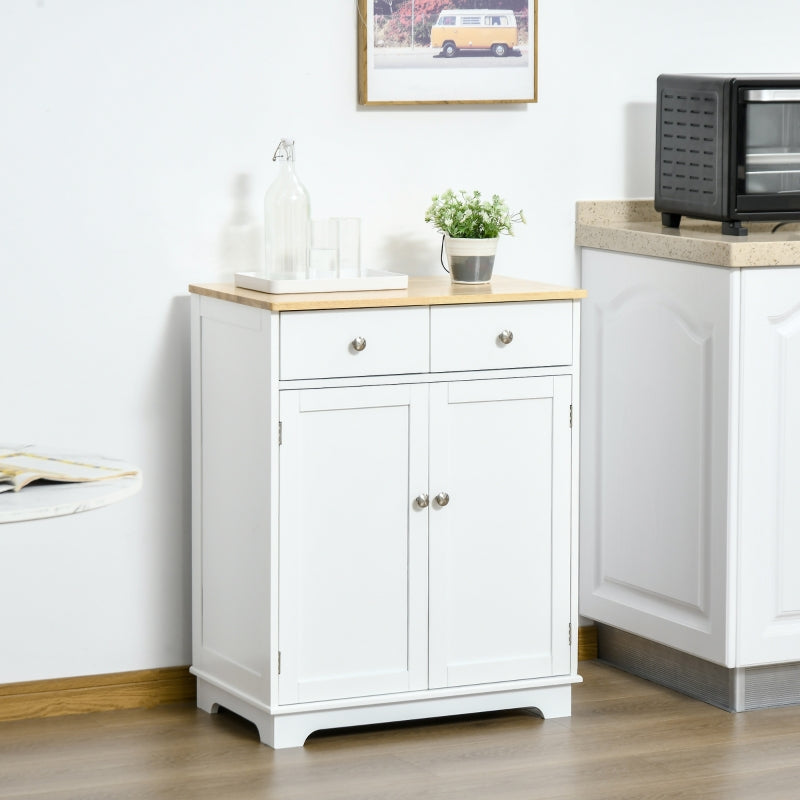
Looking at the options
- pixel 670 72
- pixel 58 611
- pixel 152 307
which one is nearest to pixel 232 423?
pixel 152 307

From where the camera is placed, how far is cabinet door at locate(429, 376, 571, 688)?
116 inches

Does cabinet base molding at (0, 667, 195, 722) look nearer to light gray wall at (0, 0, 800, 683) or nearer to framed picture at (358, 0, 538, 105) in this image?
light gray wall at (0, 0, 800, 683)

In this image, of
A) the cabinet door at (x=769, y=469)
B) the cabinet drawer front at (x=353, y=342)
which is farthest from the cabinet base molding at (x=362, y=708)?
the cabinet drawer front at (x=353, y=342)

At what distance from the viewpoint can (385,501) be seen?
9.53 feet

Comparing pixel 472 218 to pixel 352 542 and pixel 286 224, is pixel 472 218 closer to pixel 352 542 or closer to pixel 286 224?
pixel 286 224

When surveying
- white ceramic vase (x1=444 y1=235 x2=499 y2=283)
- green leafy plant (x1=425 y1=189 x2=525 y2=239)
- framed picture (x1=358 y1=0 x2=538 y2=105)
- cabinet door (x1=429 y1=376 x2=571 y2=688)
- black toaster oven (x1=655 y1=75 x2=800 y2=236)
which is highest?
framed picture (x1=358 y1=0 x2=538 y2=105)

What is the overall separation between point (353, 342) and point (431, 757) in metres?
0.82

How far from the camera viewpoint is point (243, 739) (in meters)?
2.95

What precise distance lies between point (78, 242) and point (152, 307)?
20 cm

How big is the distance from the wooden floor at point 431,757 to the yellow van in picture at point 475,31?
4.73 feet

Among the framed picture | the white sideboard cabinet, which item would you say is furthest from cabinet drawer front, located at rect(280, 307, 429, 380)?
the framed picture

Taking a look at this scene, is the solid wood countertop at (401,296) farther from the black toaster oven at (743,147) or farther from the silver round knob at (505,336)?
the black toaster oven at (743,147)

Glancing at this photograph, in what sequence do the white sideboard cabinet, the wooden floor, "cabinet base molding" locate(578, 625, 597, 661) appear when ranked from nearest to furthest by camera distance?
1. the wooden floor
2. the white sideboard cabinet
3. "cabinet base molding" locate(578, 625, 597, 661)

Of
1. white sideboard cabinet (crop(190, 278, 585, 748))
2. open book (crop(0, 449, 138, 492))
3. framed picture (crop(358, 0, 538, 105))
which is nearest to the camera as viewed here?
open book (crop(0, 449, 138, 492))
